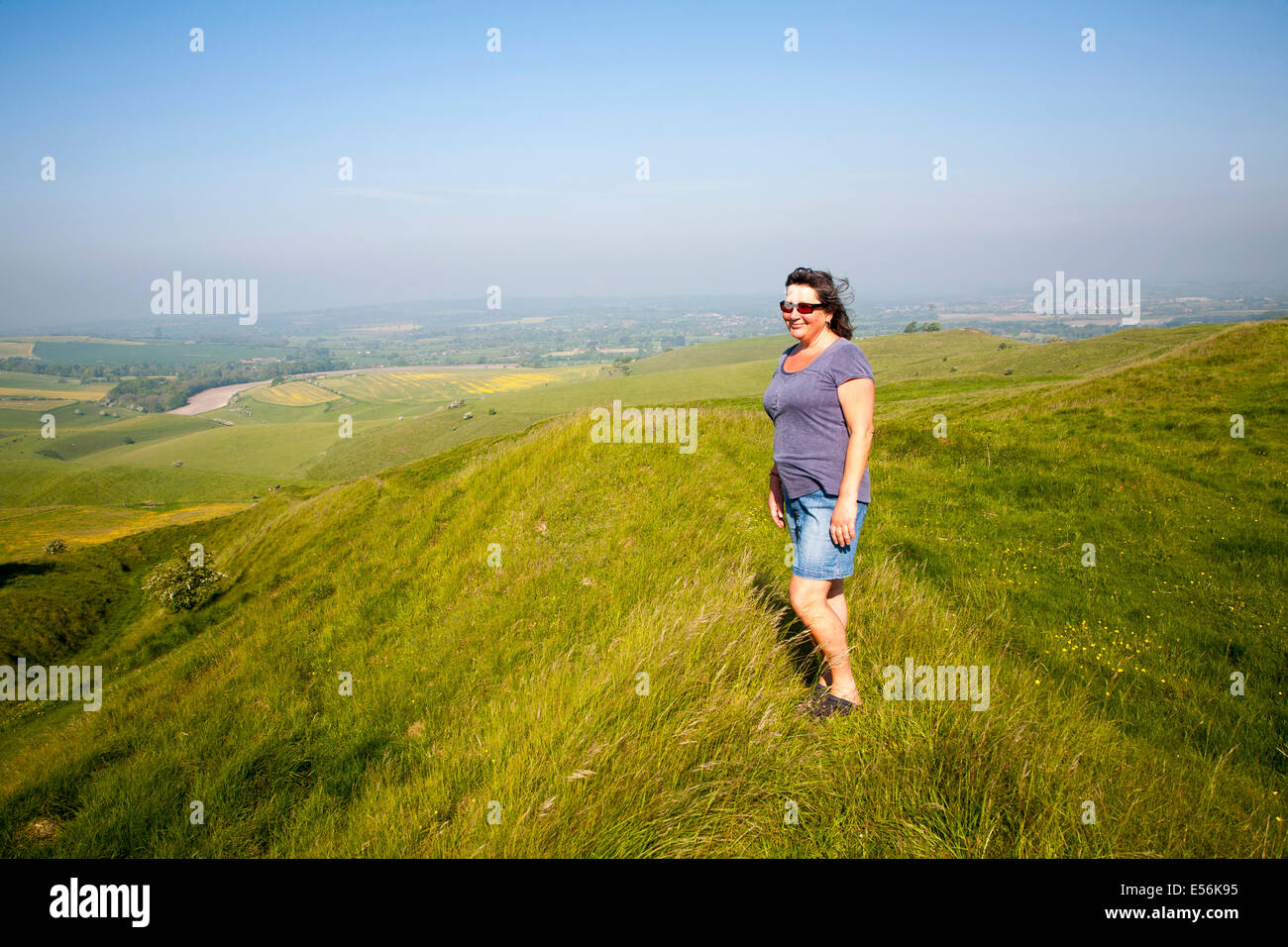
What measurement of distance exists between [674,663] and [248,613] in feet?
31.1

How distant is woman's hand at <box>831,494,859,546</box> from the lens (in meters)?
3.79

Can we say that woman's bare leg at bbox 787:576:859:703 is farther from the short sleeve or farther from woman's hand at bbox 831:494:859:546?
the short sleeve

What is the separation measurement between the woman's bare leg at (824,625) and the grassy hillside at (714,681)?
327mm

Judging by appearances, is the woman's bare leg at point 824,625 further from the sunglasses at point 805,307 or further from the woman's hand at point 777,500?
the sunglasses at point 805,307

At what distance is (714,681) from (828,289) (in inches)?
119

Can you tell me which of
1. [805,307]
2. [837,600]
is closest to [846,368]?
[805,307]

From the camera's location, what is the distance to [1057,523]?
1005 cm

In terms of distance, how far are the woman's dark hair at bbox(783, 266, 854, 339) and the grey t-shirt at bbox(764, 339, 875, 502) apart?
11.1 inches

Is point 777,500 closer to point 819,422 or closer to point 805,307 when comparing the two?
point 819,422

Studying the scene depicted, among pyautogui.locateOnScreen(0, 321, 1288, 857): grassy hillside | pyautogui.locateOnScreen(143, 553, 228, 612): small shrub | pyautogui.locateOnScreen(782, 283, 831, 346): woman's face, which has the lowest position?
pyautogui.locateOnScreen(143, 553, 228, 612): small shrub

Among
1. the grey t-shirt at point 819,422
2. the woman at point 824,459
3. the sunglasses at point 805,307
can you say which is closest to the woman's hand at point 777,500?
the woman at point 824,459

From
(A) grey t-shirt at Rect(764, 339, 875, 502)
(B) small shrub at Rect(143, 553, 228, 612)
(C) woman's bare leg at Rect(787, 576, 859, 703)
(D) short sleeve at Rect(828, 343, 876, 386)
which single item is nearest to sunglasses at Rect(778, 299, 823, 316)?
(A) grey t-shirt at Rect(764, 339, 875, 502)

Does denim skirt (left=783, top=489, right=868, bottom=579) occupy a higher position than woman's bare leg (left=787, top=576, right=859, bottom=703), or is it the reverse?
denim skirt (left=783, top=489, right=868, bottom=579)
